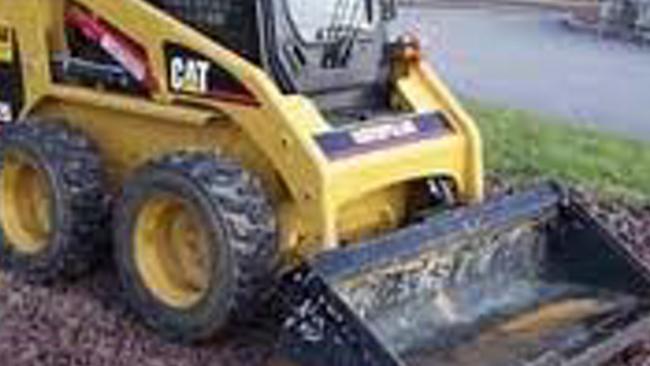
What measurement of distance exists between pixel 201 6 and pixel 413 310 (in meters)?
1.65

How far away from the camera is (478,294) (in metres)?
6.37

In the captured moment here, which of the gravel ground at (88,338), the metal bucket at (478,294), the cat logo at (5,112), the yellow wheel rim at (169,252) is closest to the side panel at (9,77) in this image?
the cat logo at (5,112)

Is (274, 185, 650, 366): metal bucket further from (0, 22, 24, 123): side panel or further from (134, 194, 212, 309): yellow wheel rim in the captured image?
(0, 22, 24, 123): side panel

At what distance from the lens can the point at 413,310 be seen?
6082mm

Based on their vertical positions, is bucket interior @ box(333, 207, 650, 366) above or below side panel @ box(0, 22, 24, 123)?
below

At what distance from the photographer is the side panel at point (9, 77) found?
720 centimetres

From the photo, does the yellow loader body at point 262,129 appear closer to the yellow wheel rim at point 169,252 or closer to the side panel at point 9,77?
the side panel at point 9,77

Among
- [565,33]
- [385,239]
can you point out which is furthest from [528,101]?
[385,239]

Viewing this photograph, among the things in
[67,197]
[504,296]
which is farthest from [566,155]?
[67,197]

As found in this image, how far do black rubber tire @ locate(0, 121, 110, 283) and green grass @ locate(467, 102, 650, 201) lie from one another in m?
3.34

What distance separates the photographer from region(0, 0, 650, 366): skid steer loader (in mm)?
5887

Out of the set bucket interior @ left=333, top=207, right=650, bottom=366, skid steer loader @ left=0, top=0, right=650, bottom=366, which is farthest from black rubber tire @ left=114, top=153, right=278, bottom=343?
bucket interior @ left=333, top=207, right=650, bottom=366

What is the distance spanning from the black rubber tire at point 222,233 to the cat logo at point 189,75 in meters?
0.33

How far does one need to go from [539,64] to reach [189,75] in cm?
1127
